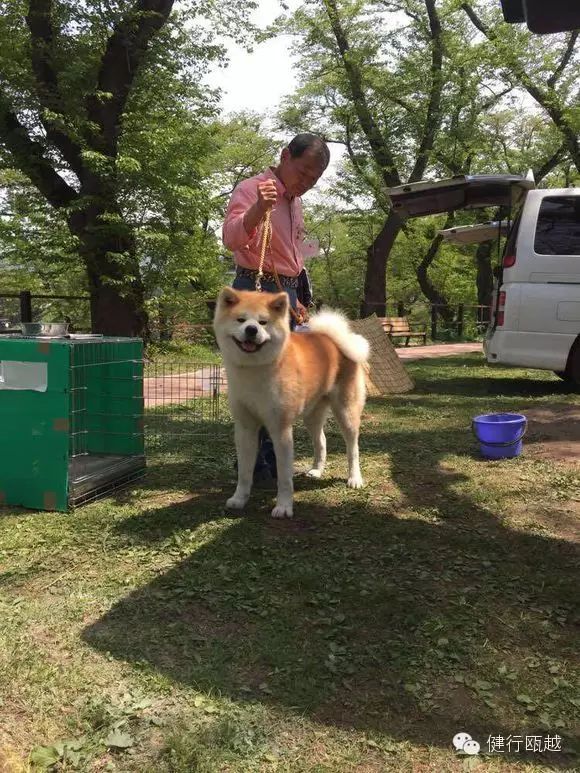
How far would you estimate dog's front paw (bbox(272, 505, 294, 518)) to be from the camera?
293 cm

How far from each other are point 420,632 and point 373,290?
45.2ft

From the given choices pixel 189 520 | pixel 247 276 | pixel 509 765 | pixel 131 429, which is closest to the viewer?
pixel 509 765

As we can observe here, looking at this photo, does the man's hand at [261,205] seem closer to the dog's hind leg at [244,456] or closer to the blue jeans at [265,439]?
the blue jeans at [265,439]

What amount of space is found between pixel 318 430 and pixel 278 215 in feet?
4.36

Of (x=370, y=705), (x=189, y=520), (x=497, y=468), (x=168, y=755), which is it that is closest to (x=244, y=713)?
(x=168, y=755)

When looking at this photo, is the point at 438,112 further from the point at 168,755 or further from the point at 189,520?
the point at 168,755

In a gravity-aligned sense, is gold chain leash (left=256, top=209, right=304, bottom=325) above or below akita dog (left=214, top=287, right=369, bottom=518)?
above

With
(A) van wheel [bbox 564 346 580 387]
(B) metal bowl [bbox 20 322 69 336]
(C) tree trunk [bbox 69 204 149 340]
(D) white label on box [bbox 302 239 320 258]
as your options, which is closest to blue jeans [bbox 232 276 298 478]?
(D) white label on box [bbox 302 239 320 258]

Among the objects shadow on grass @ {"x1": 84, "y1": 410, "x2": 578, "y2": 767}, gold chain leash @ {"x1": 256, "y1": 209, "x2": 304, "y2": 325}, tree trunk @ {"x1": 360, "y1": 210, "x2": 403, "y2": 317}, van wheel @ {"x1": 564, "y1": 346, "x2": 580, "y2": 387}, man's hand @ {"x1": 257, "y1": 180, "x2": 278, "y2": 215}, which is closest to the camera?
shadow on grass @ {"x1": 84, "y1": 410, "x2": 578, "y2": 767}

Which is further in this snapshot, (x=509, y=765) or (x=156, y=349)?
(x=156, y=349)

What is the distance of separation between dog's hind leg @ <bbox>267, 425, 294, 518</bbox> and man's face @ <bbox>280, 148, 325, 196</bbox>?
129cm

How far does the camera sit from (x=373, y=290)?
15.2 m

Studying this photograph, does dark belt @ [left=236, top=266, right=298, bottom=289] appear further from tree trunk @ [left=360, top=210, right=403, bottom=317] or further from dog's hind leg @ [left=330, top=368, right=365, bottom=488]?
tree trunk @ [left=360, top=210, right=403, bottom=317]

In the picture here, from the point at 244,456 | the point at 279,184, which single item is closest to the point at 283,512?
the point at 244,456
